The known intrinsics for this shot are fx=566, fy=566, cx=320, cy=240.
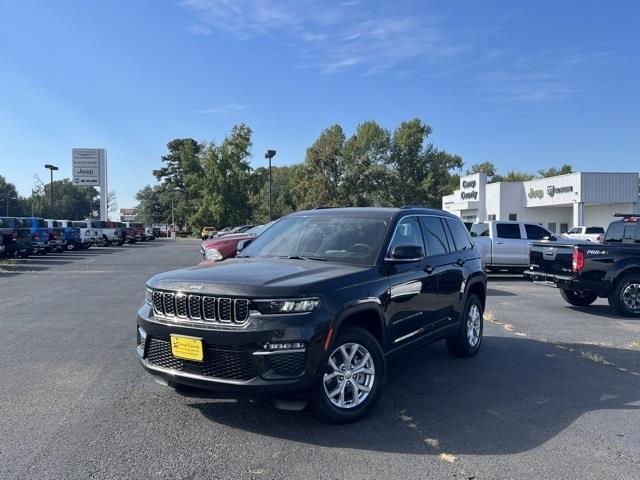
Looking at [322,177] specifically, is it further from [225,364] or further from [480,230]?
[225,364]

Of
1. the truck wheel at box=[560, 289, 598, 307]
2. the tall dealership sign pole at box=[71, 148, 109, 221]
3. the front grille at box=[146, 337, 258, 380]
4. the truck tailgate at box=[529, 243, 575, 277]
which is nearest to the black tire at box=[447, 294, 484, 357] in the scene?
the front grille at box=[146, 337, 258, 380]

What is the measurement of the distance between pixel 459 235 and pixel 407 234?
1.71m

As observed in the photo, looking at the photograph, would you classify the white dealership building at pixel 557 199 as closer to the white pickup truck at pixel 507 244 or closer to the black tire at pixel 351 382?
the white pickup truck at pixel 507 244

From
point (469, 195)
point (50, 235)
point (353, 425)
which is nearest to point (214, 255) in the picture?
point (353, 425)

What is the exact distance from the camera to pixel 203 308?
4617 millimetres

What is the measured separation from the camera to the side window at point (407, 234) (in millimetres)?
5809

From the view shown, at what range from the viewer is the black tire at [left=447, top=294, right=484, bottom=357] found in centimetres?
712

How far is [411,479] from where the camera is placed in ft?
12.6

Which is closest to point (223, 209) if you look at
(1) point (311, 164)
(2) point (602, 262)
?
(1) point (311, 164)

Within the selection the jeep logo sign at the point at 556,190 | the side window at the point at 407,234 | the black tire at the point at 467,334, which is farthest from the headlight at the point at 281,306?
the jeep logo sign at the point at 556,190

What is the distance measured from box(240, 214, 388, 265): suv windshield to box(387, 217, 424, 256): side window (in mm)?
142

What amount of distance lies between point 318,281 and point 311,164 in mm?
68345

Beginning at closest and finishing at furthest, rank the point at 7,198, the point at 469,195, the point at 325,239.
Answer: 1. the point at 325,239
2. the point at 469,195
3. the point at 7,198

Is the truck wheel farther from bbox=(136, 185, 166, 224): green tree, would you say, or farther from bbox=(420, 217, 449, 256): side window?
bbox=(136, 185, 166, 224): green tree
